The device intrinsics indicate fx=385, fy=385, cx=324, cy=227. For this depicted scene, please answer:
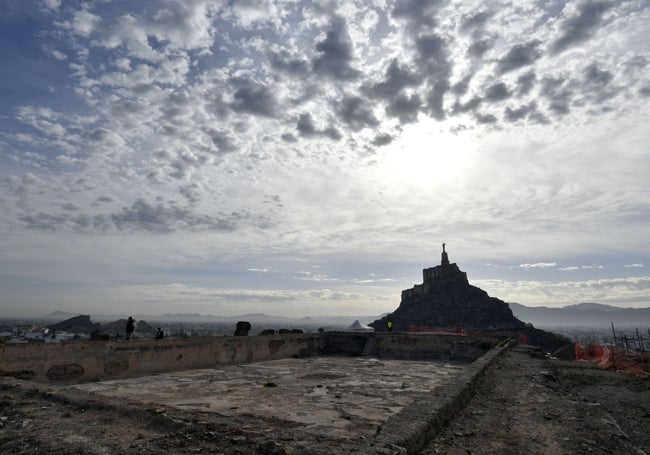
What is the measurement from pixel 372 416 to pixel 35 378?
750 centimetres

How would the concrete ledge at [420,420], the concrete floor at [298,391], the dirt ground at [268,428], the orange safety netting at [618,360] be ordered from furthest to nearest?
the orange safety netting at [618,360]
the concrete floor at [298,391]
the dirt ground at [268,428]
the concrete ledge at [420,420]

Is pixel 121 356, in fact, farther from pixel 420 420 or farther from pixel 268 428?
pixel 420 420

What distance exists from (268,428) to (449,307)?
317ft

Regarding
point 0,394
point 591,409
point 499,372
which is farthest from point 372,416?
point 0,394

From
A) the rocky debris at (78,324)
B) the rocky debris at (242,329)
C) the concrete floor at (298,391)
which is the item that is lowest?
the rocky debris at (78,324)

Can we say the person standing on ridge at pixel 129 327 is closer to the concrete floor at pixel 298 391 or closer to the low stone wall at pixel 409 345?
the concrete floor at pixel 298 391

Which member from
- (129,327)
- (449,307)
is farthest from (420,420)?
(449,307)

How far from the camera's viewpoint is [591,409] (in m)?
6.51

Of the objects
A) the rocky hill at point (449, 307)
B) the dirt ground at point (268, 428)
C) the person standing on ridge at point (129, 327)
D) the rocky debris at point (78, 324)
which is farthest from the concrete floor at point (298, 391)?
the rocky debris at point (78, 324)

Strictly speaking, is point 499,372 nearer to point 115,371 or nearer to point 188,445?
point 188,445

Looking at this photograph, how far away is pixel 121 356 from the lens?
10.3 meters

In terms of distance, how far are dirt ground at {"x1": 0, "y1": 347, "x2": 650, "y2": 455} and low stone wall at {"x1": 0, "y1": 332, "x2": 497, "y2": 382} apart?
144 centimetres

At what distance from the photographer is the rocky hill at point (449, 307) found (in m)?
88.8

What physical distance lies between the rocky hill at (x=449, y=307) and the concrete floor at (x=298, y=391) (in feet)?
245
